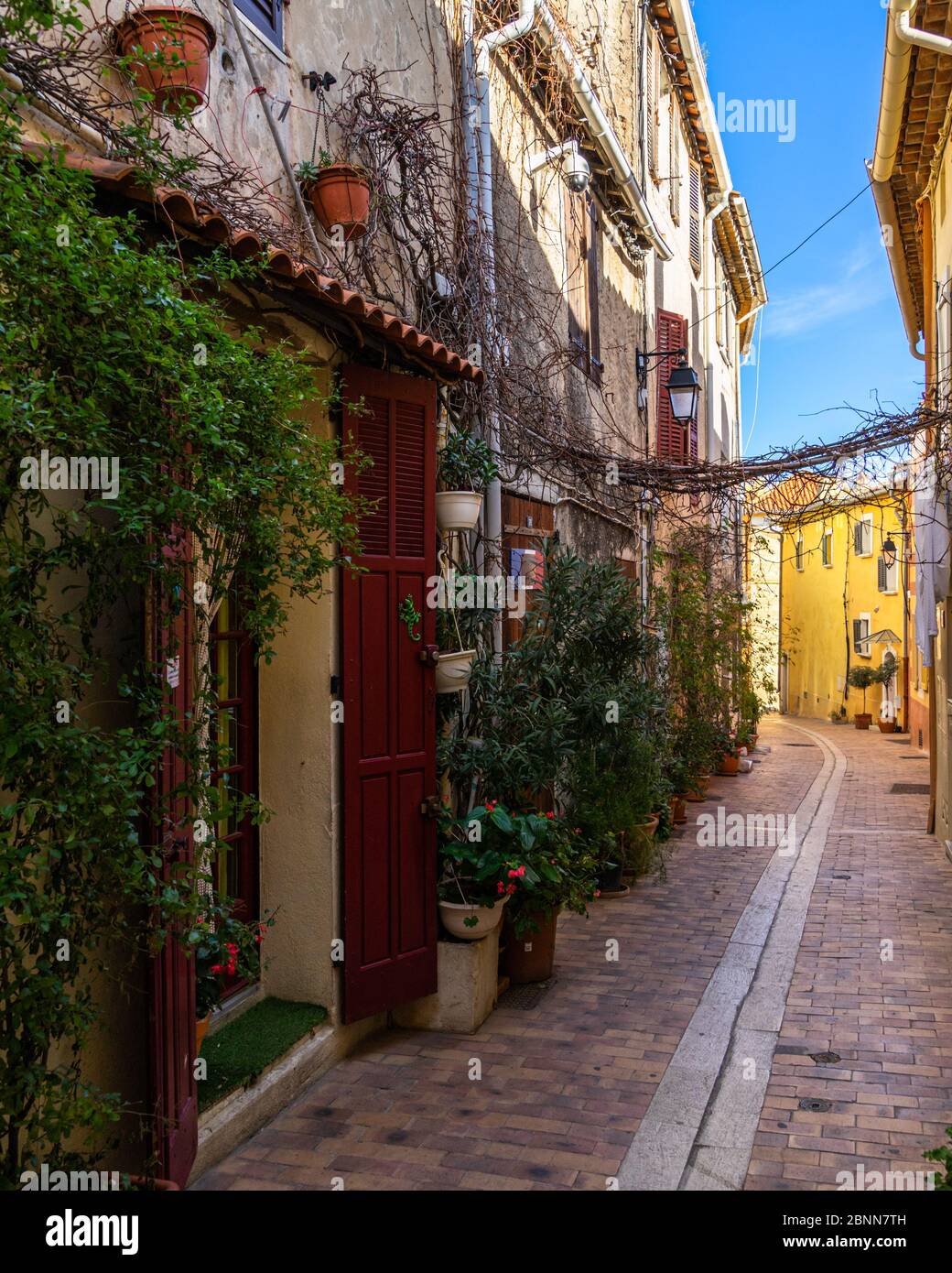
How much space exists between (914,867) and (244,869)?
708cm

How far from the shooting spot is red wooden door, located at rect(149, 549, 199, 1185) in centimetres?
352

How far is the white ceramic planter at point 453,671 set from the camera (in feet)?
19.1

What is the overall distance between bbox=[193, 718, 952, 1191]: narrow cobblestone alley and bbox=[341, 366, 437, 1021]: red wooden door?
526 millimetres

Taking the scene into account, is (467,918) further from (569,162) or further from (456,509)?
(569,162)

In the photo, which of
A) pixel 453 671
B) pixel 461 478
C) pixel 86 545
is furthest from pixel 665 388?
pixel 86 545

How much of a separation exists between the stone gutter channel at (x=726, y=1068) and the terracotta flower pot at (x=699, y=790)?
14.6ft

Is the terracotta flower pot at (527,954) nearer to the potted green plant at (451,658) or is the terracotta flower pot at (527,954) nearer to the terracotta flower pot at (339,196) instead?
the potted green plant at (451,658)

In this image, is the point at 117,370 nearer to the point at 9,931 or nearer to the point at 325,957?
the point at 9,931

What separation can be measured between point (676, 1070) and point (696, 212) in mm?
15721

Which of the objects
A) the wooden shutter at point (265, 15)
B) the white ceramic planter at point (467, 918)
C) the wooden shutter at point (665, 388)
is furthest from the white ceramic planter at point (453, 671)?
the wooden shutter at point (665, 388)

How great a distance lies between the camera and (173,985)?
12.0 ft

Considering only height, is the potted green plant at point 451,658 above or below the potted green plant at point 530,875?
above

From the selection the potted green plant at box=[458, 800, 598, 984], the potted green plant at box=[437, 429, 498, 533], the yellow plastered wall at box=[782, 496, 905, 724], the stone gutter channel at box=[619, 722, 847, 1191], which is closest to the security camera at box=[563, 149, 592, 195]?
the potted green plant at box=[437, 429, 498, 533]
